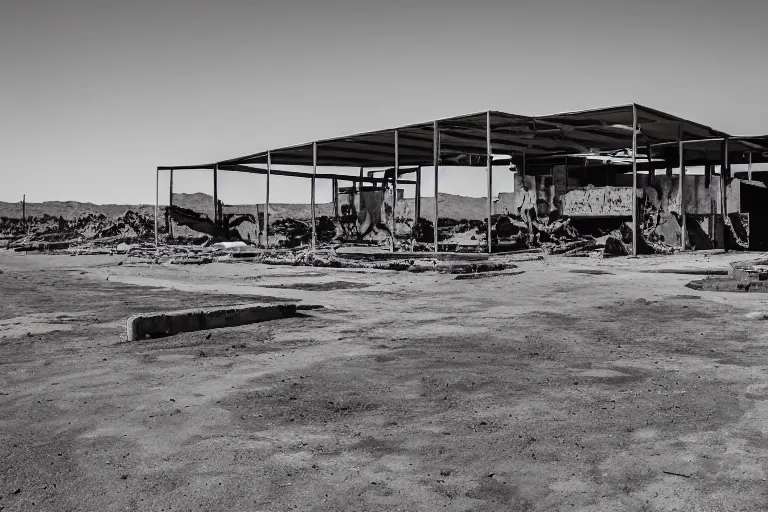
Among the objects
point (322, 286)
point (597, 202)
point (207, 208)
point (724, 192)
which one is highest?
point (207, 208)

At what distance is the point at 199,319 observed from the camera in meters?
7.45

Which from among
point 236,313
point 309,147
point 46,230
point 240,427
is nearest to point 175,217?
point 309,147

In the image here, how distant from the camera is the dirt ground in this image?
9.93ft

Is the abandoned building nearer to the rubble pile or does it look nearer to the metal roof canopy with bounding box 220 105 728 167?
the metal roof canopy with bounding box 220 105 728 167

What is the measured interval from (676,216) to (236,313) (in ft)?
64.6

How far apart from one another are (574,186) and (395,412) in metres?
22.7

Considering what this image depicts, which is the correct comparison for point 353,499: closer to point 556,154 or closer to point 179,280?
point 179,280

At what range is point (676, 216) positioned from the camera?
2353cm

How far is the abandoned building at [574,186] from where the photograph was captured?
2184 centimetres

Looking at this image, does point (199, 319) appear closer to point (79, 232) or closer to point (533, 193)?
point (533, 193)

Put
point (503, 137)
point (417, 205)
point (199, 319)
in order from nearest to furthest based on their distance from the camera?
point (199, 319), point (503, 137), point (417, 205)

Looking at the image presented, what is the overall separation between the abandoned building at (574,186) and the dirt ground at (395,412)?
13.3 metres

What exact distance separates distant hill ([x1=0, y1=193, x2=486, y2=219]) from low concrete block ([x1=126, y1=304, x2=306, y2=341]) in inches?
2103

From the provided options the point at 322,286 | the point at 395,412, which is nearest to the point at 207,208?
the point at 322,286
